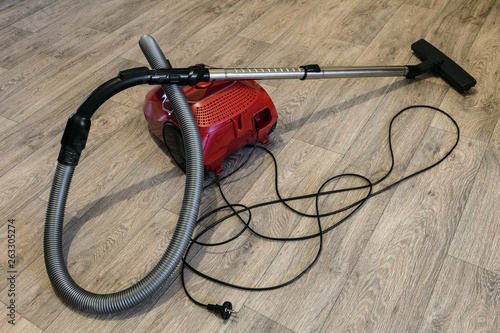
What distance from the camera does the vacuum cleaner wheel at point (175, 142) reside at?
1.35 meters

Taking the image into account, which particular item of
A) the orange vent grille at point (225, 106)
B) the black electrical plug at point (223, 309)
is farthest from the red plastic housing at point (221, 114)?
the black electrical plug at point (223, 309)

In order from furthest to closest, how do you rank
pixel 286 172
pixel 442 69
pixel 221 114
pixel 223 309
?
pixel 442 69, pixel 286 172, pixel 221 114, pixel 223 309

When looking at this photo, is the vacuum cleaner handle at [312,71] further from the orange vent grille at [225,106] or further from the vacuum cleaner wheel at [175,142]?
the vacuum cleaner wheel at [175,142]

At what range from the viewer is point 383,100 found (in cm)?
170

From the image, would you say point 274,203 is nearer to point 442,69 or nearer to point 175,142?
point 175,142

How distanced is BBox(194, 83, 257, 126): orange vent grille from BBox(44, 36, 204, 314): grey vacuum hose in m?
0.08

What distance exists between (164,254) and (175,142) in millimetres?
383

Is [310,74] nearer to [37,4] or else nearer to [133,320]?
[133,320]

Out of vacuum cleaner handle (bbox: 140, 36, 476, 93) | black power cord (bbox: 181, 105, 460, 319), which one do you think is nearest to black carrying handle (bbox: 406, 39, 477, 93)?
vacuum cleaner handle (bbox: 140, 36, 476, 93)

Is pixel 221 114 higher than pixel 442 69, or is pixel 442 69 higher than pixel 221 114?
pixel 221 114

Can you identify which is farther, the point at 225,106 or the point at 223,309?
the point at 225,106

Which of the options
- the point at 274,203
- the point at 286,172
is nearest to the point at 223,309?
the point at 274,203

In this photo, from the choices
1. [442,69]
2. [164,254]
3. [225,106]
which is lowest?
[442,69]

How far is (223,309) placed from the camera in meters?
1.08
